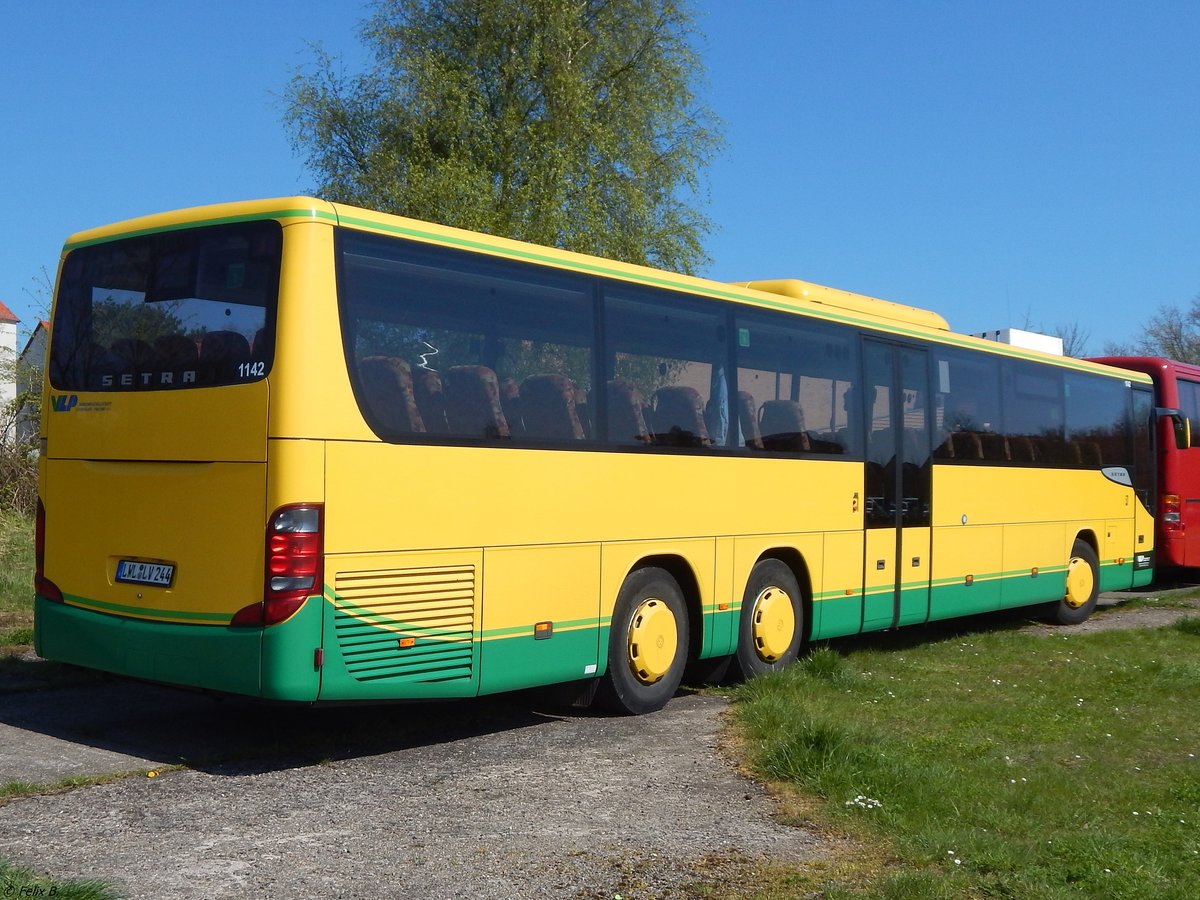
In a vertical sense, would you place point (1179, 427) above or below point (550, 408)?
above

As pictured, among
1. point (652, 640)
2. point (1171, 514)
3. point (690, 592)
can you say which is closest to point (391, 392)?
point (652, 640)

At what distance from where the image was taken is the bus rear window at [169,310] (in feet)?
25.0

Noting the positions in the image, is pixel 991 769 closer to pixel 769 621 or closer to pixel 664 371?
pixel 769 621

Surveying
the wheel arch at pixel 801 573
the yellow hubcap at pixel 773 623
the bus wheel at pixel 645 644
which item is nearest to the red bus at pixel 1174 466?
the wheel arch at pixel 801 573

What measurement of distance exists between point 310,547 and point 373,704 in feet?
3.51

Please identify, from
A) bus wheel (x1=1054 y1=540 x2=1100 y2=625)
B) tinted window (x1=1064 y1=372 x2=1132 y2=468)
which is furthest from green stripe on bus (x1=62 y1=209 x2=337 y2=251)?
bus wheel (x1=1054 y1=540 x2=1100 y2=625)

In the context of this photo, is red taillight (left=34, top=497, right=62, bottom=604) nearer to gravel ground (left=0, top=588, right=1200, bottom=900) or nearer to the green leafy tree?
gravel ground (left=0, top=588, right=1200, bottom=900)

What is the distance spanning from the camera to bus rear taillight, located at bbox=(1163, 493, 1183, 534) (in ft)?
66.7

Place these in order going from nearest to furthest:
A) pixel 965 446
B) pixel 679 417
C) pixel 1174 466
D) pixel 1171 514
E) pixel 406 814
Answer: pixel 406 814 → pixel 679 417 → pixel 965 446 → pixel 1174 466 → pixel 1171 514

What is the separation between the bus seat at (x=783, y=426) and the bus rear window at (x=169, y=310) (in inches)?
185

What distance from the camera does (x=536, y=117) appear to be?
32656 millimetres

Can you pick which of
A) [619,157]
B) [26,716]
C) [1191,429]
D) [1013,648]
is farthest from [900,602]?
[619,157]

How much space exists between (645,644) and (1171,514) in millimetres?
13337

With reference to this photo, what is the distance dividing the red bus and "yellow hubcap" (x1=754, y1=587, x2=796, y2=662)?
386 inches
